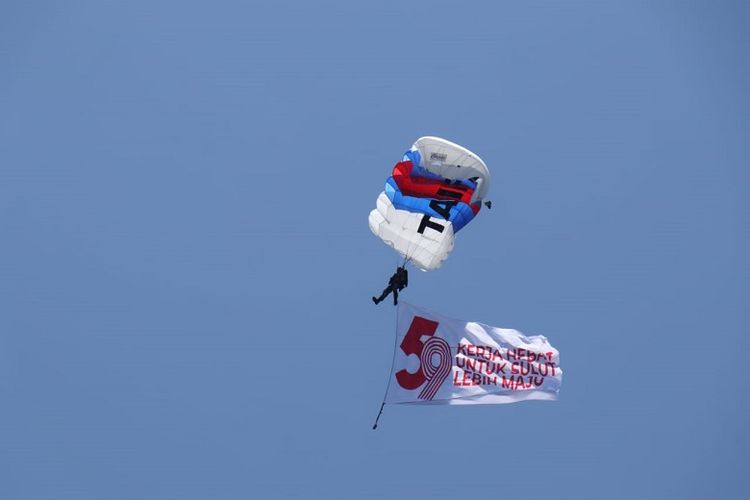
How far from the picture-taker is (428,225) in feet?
169

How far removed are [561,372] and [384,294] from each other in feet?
24.1

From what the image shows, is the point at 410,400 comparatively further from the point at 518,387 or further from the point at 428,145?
the point at 428,145

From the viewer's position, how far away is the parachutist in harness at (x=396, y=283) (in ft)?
165

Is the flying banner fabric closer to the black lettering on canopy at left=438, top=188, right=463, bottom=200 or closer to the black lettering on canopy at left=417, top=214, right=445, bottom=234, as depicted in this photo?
the black lettering on canopy at left=417, top=214, right=445, bottom=234

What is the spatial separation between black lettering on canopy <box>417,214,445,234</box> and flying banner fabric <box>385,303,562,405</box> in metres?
2.91

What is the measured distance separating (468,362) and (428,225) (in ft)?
17.2

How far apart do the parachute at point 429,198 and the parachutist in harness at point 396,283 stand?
57 cm

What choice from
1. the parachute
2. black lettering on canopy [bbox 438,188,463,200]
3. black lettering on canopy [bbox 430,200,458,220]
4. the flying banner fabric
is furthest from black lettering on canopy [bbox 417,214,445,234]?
the flying banner fabric

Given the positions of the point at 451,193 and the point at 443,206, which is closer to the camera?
the point at 443,206

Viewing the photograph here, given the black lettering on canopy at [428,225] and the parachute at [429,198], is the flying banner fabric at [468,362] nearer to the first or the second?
the parachute at [429,198]

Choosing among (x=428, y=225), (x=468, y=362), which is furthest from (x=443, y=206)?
(x=468, y=362)

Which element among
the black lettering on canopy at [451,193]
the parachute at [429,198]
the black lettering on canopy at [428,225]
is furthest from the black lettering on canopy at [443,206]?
the black lettering on canopy at [428,225]

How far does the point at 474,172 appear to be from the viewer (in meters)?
51.7

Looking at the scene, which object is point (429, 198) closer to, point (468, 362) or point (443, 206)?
point (443, 206)
